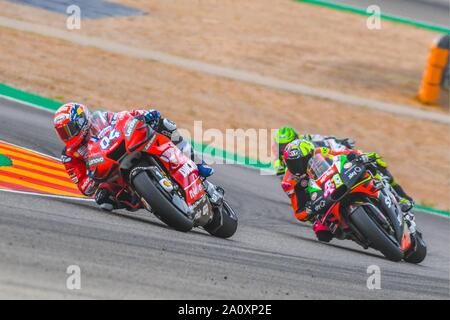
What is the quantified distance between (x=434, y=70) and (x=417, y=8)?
722cm

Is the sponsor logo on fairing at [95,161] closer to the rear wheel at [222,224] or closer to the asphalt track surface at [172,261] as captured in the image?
the asphalt track surface at [172,261]

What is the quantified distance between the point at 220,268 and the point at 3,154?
4360 millimetres

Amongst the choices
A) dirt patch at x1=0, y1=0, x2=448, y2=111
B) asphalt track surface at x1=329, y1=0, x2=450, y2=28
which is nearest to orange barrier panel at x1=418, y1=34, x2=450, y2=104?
dirt patch at x1=0, y1=0, x2=448, y2=111

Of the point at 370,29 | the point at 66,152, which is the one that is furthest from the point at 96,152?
the point at 370,29

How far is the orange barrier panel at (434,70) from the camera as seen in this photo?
850 inches

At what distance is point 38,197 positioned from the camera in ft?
30.2

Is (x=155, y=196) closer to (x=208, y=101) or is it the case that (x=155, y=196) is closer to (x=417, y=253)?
(x=417, y=253)

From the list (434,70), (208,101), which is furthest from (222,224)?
(434,70)

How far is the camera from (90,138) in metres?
8.95

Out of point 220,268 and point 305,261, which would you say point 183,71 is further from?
point 220,268

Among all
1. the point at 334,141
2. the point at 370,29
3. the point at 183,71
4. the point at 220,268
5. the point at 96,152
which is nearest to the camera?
the point at 220,268

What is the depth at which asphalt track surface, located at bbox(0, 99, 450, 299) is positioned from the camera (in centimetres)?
673
